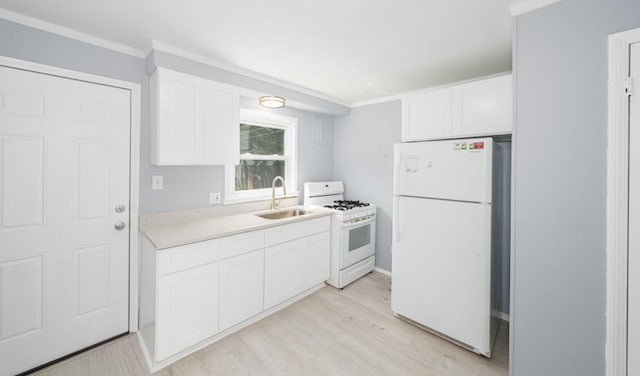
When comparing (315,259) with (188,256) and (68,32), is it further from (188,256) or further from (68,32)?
(68,32)

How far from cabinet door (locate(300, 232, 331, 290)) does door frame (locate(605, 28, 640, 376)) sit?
2232 millimetres

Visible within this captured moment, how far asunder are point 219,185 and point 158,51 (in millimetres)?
1300

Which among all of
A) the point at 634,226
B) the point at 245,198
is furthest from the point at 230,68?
the point at 634,226

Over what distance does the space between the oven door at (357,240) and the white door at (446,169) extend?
3.10ft

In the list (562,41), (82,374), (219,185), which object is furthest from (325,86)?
(82,374)

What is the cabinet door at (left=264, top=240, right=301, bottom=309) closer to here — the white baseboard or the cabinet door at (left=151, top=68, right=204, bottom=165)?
the cabinet door at (left=151, top=68, right=204, bottom=165)

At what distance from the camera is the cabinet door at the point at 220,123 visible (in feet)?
7.54

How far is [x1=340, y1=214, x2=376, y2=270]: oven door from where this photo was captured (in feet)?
10.0

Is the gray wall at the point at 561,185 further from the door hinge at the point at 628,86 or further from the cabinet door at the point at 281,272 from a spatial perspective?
the cabinet door at the point at 281,272

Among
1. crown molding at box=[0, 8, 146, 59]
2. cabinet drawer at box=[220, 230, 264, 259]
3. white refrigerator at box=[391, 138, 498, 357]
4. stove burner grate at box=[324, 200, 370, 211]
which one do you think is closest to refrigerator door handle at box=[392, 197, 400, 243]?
white refrigerator at box=[391, 138, 498, 357]

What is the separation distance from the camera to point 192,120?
2.21 meters

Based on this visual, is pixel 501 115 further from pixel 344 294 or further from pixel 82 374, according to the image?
pixel 82 374

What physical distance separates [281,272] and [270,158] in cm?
149

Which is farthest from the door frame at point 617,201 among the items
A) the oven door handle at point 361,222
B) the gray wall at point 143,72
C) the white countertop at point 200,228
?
the gray wall at point 143,72
